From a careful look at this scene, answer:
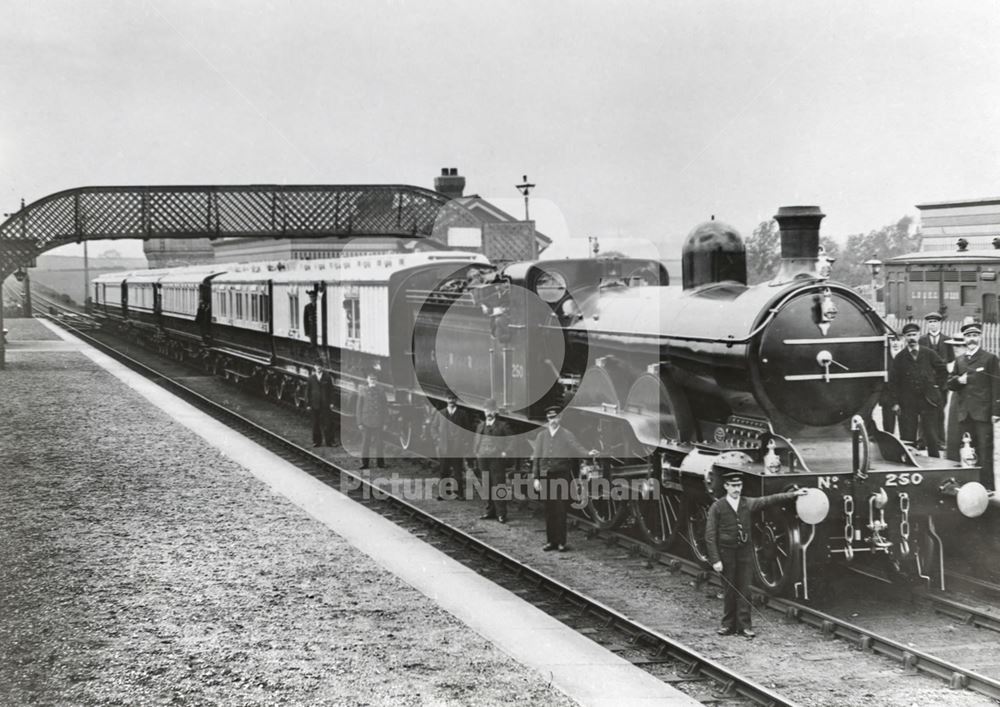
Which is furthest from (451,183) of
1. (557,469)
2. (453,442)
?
(557,469)

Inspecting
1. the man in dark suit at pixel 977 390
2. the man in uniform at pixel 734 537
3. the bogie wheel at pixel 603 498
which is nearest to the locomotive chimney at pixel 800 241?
the man in uniform at pixel 734 537

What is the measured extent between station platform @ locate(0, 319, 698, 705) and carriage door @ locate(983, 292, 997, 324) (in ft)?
54.3

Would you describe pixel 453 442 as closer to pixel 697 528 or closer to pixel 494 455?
pixel 494 455

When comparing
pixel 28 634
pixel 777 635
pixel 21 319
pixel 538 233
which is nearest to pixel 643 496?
pixel 777 635

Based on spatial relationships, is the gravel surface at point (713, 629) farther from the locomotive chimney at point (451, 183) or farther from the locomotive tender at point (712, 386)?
the locomotive chimney at point (451, 183)

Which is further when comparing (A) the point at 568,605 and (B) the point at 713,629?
(A) the point at 568,605

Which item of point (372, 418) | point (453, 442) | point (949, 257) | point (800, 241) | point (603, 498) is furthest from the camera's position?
point (949, 257)

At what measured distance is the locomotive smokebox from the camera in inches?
383

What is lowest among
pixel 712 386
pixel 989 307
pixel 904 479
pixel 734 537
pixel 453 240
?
pixel 734 537

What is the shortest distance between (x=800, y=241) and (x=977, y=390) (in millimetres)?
3455

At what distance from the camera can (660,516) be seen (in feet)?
34.3

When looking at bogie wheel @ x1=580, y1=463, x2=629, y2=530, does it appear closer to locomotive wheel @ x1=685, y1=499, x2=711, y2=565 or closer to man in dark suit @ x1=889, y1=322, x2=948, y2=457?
locomotive wheel @ x1=685, y1=499, x2=711, y2=565

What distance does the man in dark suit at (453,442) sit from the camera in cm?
1354

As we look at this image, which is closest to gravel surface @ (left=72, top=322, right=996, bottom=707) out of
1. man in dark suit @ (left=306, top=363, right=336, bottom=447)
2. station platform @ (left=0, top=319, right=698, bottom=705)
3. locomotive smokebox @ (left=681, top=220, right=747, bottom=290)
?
station platform @ (left=0, top=319, right=698, bottom=705)
